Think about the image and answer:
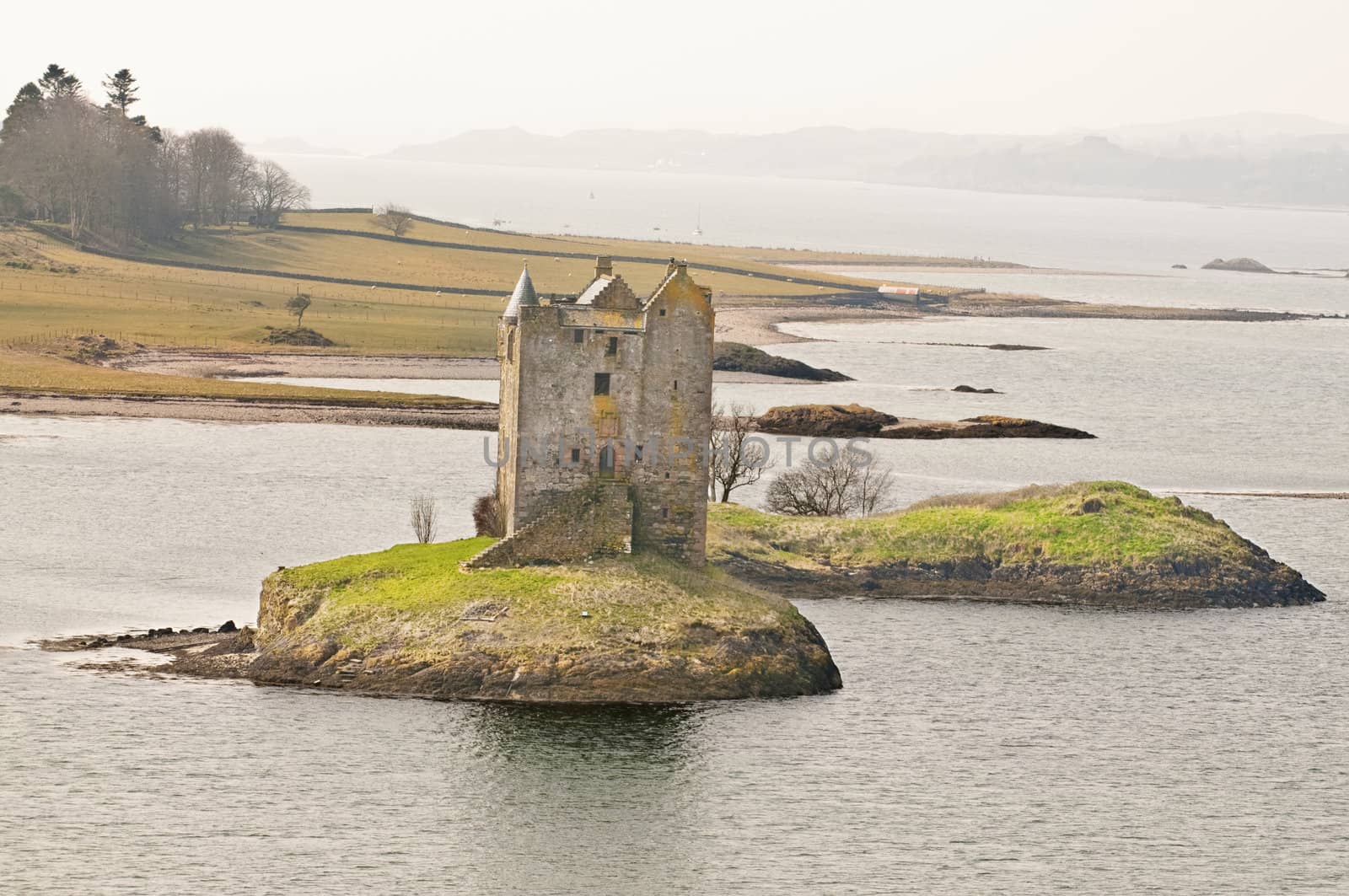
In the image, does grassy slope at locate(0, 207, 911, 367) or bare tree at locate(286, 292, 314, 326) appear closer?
grassy slope at locate(0, 207, 911, 367)

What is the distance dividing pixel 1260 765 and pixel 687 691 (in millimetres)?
16532

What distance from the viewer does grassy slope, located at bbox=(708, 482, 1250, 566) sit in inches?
3098

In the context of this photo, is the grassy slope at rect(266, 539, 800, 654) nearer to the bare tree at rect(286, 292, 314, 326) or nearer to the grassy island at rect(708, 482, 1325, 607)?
the grassy island at rect(708, 482, 1325, 607)

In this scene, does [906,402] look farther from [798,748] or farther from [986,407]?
[798,748]

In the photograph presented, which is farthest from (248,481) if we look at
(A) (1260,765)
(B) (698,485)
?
(A) (1260,765)

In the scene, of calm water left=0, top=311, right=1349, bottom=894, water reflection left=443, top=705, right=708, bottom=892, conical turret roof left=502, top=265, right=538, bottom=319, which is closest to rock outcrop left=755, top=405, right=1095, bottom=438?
calm water left=0, top=311, right=1349, bottom=894

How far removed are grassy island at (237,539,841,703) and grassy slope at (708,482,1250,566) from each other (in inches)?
587

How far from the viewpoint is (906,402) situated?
447 feet

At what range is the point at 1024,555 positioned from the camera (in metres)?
79.1

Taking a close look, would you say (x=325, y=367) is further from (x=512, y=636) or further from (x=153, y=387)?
(x=512, y=636)

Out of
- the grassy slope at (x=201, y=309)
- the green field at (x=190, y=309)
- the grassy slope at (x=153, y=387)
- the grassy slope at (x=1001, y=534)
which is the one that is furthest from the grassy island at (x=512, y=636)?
the grassy slope at (x=201, y=309)

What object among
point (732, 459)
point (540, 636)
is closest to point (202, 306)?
point (732, 459)

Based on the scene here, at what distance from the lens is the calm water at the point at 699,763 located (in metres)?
48.3

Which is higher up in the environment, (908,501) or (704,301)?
(704,301)
